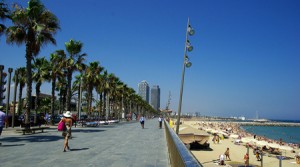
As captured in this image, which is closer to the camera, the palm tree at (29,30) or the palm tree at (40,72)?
the palm tree at (29,30)

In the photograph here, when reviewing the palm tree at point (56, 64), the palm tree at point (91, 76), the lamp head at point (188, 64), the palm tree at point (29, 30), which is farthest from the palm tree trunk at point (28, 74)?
the palm tree at point (91, 76)

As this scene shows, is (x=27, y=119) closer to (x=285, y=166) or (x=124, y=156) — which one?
(x=124, y=156)

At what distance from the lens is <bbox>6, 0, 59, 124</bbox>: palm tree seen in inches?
861

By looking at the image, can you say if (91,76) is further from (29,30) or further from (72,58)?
(29,30)

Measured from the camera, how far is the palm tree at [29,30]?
71.7 feet

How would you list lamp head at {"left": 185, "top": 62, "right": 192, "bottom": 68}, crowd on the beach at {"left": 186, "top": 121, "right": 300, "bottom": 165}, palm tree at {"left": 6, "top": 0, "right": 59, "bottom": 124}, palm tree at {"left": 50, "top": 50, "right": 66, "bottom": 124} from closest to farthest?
lamp head at {"left": 185, "top": 62, "right": 192, "bottom": 68}
palm tree at {"left": 6, "top": 0, "right": 59, "bottom": 124}
crowd on the beach at {"left": 186, "top": 121, "right": 300, "bottom": 165}
palm tree at {"left": 50, "top": 50, "right": 66, "bottom": 124}

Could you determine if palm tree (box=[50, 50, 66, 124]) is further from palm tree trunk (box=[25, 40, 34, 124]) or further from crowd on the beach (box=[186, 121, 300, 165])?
crowd on the beach (box=[186, 121, 300, 165])

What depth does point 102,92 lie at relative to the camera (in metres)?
62.4

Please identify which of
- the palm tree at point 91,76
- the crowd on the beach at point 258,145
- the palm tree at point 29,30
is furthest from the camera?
the palm tree at point 91,76

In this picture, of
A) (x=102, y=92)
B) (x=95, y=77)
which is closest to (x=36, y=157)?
(x=95, y=77)

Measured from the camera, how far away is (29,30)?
2223 cm

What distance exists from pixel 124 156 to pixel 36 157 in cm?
293

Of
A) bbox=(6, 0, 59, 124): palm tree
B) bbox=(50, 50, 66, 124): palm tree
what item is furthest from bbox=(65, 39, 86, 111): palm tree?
bbox=(6, 0, 59, 124): palm tree

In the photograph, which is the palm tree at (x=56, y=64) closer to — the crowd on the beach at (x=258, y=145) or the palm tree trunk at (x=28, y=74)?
the palm tree trunk at (x=28, y=74)
